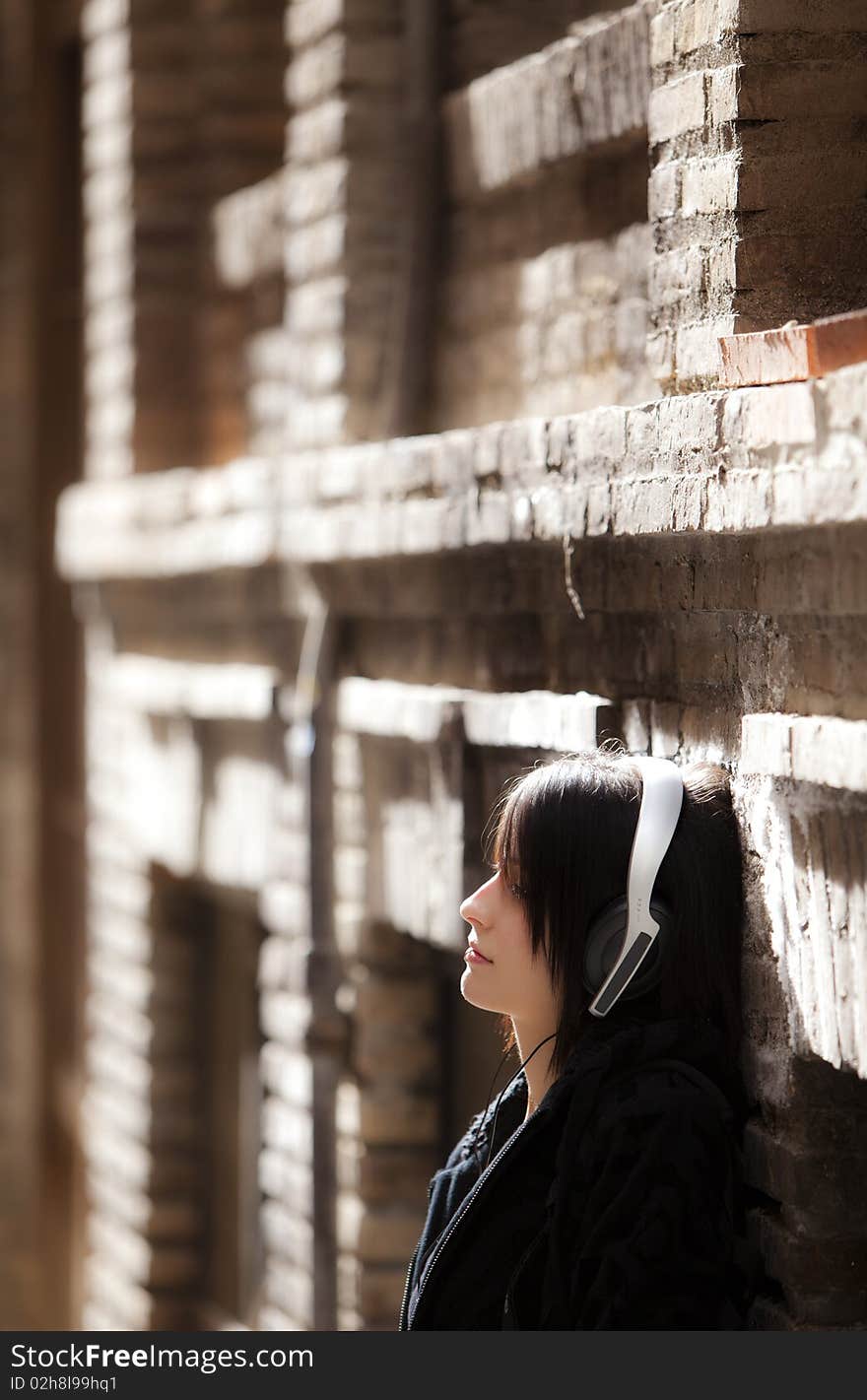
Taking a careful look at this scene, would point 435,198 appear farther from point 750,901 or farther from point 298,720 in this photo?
point 750,901

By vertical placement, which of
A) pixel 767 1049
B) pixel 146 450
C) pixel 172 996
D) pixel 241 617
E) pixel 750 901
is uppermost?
pixel 146 450

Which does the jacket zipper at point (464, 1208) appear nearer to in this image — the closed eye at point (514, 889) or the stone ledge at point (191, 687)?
the closed eye at point (514, 889)

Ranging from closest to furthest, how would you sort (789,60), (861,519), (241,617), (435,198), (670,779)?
(861,519) < (670,779) < (789,60) < (435,198) < (241,617)

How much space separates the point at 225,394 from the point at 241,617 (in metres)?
1.11

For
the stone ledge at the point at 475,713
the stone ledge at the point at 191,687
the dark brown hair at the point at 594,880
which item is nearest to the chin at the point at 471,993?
the dark brown hair at the point at 594,880

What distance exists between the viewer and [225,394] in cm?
704

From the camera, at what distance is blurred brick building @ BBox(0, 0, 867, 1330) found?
3342 mm

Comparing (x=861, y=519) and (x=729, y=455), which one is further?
(x=729, y=455)

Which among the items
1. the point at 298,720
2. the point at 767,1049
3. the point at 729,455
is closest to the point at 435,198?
the point at 298,720

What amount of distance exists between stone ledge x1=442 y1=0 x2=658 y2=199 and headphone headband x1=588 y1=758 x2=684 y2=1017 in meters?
→ 1.49

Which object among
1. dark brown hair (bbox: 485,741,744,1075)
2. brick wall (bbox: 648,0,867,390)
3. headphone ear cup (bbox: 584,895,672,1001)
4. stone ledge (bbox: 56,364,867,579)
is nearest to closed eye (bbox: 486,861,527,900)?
dark brown hair (bbox: 485,741,744,1075)

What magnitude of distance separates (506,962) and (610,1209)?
0.42 metres

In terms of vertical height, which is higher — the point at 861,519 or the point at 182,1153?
the point at 861,519

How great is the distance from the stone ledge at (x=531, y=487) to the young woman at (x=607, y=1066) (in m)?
0.46
